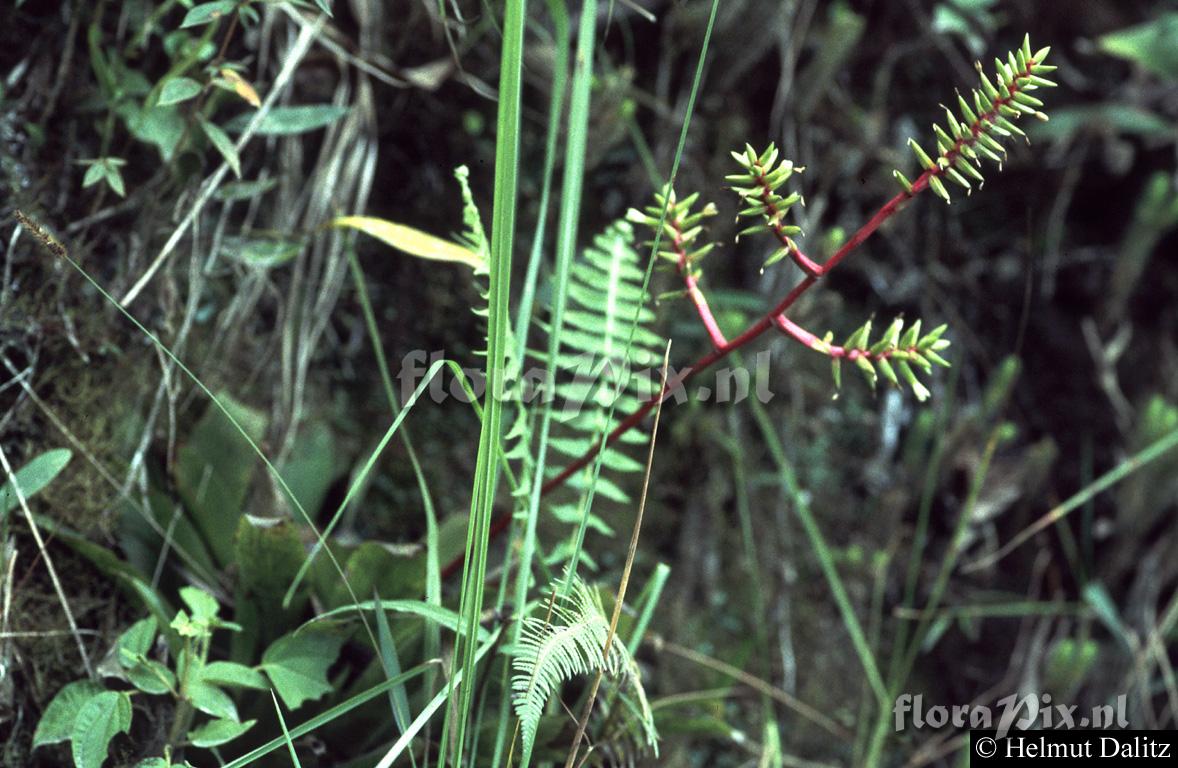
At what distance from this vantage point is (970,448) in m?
1.76

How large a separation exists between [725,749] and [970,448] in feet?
2.35

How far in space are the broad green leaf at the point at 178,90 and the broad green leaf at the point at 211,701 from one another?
2.02 feet

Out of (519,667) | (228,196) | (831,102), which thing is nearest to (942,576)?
(831,102)

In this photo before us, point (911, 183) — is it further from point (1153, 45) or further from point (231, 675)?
point (1153, 45)

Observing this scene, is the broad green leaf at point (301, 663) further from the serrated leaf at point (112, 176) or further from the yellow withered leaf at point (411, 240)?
the serrated leaf at point (112, 176)

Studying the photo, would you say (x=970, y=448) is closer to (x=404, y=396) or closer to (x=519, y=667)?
(x=404, y=396)

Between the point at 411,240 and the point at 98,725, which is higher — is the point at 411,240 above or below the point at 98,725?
above

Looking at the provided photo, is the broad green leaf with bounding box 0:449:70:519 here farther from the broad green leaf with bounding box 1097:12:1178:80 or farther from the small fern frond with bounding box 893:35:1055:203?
the broad green leaf with bounding box 1097:12:1178:80

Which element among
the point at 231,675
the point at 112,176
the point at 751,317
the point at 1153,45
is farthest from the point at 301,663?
the point at 1153,45

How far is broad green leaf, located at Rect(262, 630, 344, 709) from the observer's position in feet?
3.00

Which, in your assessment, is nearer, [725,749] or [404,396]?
[404,396]

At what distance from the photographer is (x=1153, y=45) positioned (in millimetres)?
1808

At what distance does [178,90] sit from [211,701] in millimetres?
655

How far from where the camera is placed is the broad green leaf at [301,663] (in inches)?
36.0
